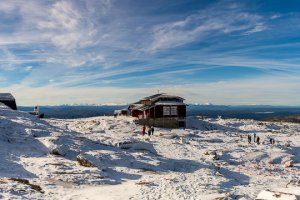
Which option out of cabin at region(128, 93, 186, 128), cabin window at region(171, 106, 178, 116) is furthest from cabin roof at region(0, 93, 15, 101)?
cabin window at region(171, 106, 178, 116)

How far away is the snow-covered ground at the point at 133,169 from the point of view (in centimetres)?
2252

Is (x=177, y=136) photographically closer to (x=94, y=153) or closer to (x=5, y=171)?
(x=94, y=153)

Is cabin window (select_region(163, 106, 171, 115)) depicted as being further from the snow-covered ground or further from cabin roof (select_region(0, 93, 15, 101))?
cabin roof (select_region(0, 93, 15, 101))

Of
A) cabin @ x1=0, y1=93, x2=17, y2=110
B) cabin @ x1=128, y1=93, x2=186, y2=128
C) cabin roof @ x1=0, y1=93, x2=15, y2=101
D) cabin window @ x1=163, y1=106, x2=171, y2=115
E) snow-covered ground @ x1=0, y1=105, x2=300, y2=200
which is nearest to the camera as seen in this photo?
snow-covered ground @ x1=0, y1=105, x2=300, y2=200

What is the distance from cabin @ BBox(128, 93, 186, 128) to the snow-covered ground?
61.2 feet

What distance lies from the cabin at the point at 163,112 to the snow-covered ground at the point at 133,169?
61.2 feet

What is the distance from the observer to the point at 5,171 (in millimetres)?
25094

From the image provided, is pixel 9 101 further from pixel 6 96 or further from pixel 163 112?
pixel 163 112

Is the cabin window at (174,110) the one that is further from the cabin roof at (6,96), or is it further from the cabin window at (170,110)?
the cabin roof at (6,96)

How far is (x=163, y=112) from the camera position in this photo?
67938 mm

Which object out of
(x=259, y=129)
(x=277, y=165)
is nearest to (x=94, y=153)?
(x=277, y=165)

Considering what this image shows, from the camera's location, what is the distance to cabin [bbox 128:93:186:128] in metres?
67.2

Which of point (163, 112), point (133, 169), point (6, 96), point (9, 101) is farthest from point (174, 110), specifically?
point (133, 169)

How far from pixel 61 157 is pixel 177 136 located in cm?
2643
